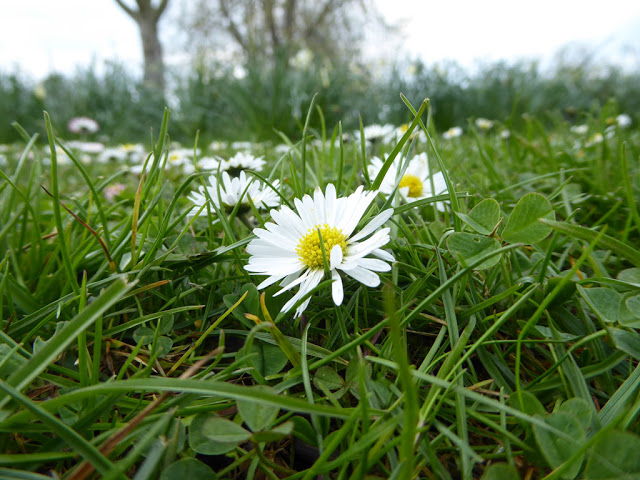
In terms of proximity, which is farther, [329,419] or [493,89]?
[493,89]

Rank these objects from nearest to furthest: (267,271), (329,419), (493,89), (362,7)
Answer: (329,419)
(267,271)
(493,89)
(362,7)

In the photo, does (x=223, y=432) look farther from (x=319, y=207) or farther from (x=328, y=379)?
(x=319, y=207)

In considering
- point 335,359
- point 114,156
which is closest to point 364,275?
point 335,359

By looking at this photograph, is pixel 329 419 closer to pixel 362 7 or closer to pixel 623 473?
pixel 623 473

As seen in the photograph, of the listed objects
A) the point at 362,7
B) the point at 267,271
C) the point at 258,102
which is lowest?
the point at 267,271

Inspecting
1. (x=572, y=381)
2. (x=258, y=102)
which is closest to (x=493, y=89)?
(x=258, y=102)

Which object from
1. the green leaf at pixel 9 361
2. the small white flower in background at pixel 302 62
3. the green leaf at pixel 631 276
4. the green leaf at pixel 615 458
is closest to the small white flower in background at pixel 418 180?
Answer: the green leaf at pixel 631 276

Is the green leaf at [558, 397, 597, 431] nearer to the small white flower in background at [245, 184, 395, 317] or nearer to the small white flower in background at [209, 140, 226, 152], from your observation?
the small white flower in background at [245, 184, 395, 317]

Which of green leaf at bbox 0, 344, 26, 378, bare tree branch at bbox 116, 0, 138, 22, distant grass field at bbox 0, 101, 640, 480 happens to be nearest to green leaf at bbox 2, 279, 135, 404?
distant grass field at bbox 0, 101, 640, 480
